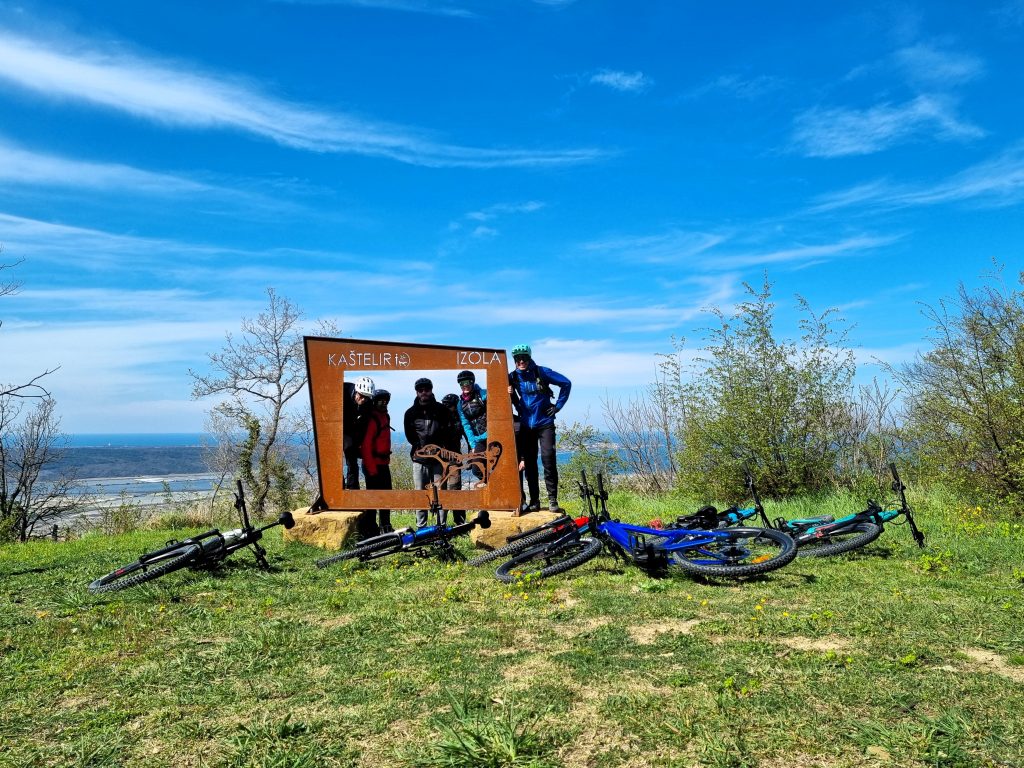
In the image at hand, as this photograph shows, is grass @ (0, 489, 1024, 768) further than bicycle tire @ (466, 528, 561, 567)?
No

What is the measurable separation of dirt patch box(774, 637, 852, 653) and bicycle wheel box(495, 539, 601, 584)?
8.62 feet

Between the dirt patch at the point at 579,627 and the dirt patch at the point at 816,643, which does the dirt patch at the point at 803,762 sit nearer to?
the dirt patch at the point at 816,643

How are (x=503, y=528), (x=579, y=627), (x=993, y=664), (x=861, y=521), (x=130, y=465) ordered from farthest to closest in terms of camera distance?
(x=130, y=465) → (x=503, y=528) → (x=861, y=521) → (x=579, y=627) → (x=993, y=664)

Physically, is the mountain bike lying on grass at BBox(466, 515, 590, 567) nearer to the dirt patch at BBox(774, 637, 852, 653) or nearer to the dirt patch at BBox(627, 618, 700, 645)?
the dirt patch at BBox(627, 618, 700, 645)

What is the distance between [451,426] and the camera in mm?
10359

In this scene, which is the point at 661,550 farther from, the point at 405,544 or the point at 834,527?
the point at 405,544

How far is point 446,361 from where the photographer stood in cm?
1032

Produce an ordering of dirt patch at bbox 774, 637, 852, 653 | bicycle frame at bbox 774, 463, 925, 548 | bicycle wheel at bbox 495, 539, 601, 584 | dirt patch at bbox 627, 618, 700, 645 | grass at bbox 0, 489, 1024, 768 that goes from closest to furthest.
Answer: grass at bbox 0, 489, 1024, 768, dirt patch at bbox 774, 637, 852, 653, dirt patch at bbox 627, 618, 700, 645, bicycle wheel at bbox 495, 539, 601, 584, bicycle frame at bbox 774, 463, 925, 548

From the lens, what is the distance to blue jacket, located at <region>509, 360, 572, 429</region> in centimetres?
1011

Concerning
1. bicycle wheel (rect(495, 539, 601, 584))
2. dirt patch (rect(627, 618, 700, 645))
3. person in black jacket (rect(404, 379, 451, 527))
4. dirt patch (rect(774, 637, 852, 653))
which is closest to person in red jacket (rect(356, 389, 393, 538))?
person in black jacket (rect(404, 379, 451, 527))

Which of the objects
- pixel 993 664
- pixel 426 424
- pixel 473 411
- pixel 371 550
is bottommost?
pixel 993 664

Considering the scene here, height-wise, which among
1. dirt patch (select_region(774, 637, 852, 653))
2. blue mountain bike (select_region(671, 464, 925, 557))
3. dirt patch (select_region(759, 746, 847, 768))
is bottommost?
dirt patch (select_region(774, 637, 852, 653))

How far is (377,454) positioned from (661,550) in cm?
507

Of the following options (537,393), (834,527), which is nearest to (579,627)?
(834,527)
